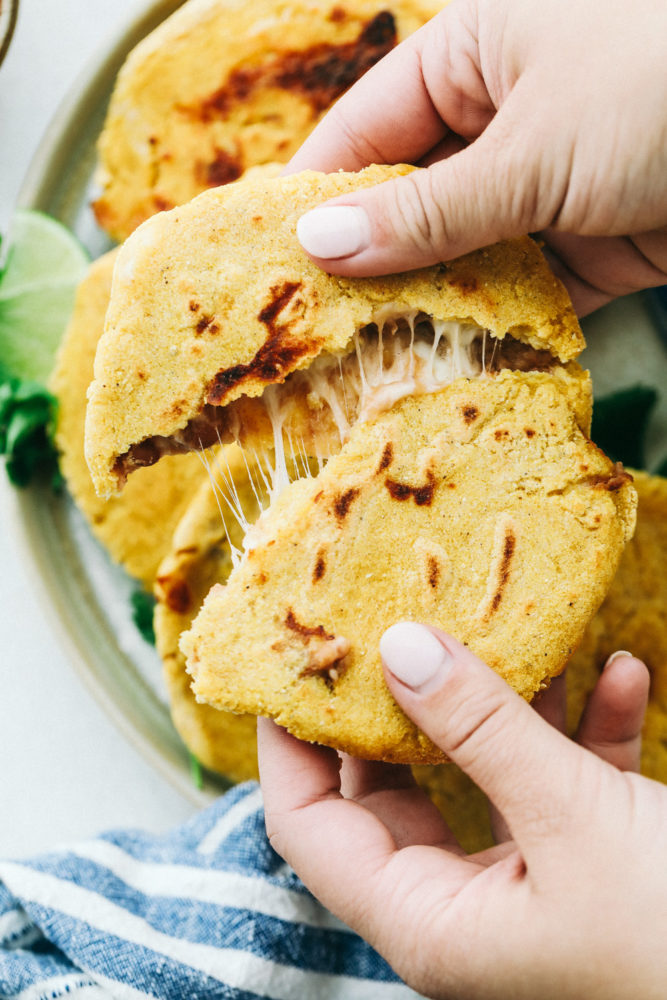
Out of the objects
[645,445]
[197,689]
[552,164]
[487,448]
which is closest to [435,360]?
[487,448]

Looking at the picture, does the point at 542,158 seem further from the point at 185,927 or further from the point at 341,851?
the point at 185,927

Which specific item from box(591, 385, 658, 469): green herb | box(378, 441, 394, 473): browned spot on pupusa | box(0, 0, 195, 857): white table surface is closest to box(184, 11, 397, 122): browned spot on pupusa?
box(0, 0, 195, 857): white table surface

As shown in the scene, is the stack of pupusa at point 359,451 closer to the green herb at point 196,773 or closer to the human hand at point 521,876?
the human hand at point 521,876

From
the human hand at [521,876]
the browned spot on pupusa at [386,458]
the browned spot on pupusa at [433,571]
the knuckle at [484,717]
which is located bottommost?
the human hand at [521,876]

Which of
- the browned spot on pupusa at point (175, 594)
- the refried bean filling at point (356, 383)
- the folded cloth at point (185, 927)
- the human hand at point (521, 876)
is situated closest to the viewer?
the human hand at point (521, 876)

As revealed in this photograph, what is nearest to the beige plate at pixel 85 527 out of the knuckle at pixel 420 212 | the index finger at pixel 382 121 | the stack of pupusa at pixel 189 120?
the stack of pupusa at pixel 189 120

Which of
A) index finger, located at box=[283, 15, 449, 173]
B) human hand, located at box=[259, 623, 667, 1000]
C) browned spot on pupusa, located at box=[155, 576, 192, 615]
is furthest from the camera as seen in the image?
browned spot on pupusa, located at box=[155, 576, 192, 615]

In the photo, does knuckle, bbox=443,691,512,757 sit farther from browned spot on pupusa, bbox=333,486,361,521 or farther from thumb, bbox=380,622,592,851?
browned spot on pupusa, bbox=333,486,361,521
